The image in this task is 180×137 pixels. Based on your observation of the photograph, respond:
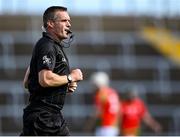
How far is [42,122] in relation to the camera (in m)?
8.01

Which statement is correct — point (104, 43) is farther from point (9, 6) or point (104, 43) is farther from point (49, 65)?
point (49, 65)

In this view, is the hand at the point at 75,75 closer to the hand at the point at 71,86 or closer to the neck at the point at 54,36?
the hand at the point at 71,86

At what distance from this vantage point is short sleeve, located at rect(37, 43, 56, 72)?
782 centimetres

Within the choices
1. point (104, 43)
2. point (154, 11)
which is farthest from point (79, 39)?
point (154, 11)

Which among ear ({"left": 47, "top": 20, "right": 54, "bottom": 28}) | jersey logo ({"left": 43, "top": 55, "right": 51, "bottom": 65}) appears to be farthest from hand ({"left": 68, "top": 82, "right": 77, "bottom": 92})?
ear ({"left": 47, "top": 20, "right": 54, "bottom": 28})

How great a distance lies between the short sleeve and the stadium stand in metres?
12.7

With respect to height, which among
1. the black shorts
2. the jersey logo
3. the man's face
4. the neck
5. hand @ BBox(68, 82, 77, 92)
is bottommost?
the black shorts

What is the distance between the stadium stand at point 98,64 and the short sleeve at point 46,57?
12.7 meters

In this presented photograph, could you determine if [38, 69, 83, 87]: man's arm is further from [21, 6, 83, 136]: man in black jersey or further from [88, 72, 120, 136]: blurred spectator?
[88, 72, 120, 136]: blurred spectator

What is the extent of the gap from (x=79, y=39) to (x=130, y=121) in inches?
238

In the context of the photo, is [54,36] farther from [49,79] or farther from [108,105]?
[108,105]

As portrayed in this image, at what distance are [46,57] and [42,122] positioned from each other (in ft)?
2.02

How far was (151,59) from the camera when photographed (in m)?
22.2

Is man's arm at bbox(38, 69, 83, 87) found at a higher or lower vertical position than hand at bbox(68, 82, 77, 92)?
higher
